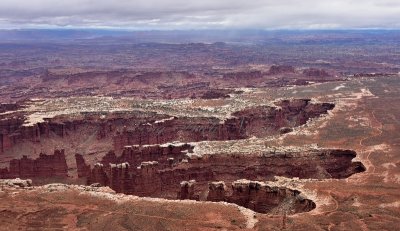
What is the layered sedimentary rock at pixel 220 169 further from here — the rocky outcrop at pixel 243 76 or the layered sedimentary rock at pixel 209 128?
the rocky outcrop at pixel 243 76

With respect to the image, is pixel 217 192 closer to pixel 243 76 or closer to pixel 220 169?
pixel 220 169

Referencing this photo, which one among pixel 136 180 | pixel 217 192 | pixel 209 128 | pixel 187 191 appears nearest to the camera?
pixel 217 192

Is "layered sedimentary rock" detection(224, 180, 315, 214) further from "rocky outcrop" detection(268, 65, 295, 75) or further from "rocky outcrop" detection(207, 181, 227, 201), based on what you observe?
"rocky outcrop" detection(268, 65, 295, 75)

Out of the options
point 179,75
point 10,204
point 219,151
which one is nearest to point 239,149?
point 219,151

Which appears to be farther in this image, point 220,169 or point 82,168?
point 82,168

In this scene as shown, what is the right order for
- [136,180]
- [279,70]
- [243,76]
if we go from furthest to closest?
[279,70] → [243,76] → [136,180]

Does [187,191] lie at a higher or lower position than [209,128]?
higher

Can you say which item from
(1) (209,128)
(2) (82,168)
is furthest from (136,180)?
(1) (209,128)

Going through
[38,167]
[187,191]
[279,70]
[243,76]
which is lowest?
[243,76]

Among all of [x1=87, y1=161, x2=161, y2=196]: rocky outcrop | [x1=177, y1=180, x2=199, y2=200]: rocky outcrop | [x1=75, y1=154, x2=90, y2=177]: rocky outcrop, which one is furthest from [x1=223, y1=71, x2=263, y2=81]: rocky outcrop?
[x1=177, y1=180, x2=199, y2=200]: rocky outcrop
